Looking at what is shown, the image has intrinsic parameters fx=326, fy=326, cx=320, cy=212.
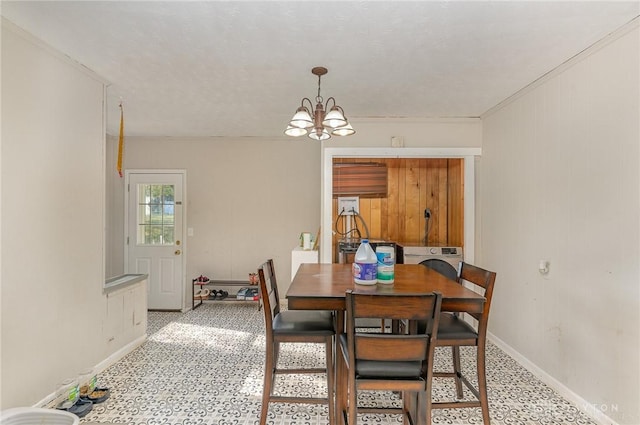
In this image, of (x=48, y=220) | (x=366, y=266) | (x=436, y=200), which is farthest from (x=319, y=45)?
(x=436, y=200)

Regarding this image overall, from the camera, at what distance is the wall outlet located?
4.40 m

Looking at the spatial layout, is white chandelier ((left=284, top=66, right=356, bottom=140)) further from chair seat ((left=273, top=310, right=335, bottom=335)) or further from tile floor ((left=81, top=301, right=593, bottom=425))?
tile floor ((left=81, top=301, right=593, bottom=425))

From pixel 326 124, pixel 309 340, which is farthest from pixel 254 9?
pixel 309 340

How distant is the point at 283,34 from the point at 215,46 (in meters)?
0.50

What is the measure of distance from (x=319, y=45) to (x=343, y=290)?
62.3 inches

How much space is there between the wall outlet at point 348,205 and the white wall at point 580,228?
71.2 inches

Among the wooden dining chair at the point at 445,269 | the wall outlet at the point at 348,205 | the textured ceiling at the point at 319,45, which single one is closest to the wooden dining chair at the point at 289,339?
the wooden dining chair at the point at 445,269

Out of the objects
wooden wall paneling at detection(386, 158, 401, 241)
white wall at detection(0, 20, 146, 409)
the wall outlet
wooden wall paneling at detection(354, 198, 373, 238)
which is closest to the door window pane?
white wall at detection(0, 20, 146, 409)

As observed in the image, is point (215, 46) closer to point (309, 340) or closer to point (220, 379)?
point (309, 340)

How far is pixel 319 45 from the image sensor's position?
216cm

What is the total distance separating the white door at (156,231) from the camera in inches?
187

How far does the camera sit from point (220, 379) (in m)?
2.61

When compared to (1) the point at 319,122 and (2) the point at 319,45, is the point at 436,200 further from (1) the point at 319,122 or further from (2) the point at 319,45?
(2) the point at 319,45

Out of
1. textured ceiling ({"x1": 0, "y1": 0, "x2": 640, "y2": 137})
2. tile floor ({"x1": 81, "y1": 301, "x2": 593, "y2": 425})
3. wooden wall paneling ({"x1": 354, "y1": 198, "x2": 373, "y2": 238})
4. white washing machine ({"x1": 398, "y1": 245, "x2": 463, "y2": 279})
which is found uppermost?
textured ceiling ({"x1": 0, "y1": 0, "x2": 640, "y2": 137})
